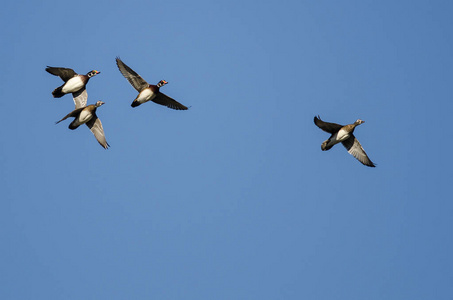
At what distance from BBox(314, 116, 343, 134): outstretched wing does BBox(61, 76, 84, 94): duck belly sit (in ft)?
43.9

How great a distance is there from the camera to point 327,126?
4375cm

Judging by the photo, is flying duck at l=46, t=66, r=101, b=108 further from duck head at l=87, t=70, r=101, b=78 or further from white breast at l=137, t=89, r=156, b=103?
white breast at l=137, t=89, r=156, b=103

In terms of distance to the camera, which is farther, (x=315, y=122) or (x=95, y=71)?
(x=95, y=71)

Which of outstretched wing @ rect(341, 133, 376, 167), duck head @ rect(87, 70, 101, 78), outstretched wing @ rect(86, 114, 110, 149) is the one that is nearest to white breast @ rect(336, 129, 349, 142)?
outstretched wing @ rect(341, 133, 376, 167)

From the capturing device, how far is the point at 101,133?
45.9 metres

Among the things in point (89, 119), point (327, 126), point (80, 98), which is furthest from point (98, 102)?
point (327, 126)

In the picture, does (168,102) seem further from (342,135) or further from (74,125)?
(342,135)

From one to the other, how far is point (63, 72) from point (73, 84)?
35.3 inches

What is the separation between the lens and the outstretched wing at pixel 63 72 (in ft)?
148

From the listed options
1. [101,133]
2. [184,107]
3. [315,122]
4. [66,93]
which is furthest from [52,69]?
[315,122]

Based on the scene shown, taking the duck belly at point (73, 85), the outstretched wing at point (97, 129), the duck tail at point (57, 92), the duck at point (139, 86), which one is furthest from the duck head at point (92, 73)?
the outstretched wing at point (97, 129)

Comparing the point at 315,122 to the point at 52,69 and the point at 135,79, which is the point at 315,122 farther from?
the point at 52,69

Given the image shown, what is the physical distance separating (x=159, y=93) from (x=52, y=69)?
6.12 meters

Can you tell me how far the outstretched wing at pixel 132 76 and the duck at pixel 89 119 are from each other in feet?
6.74
